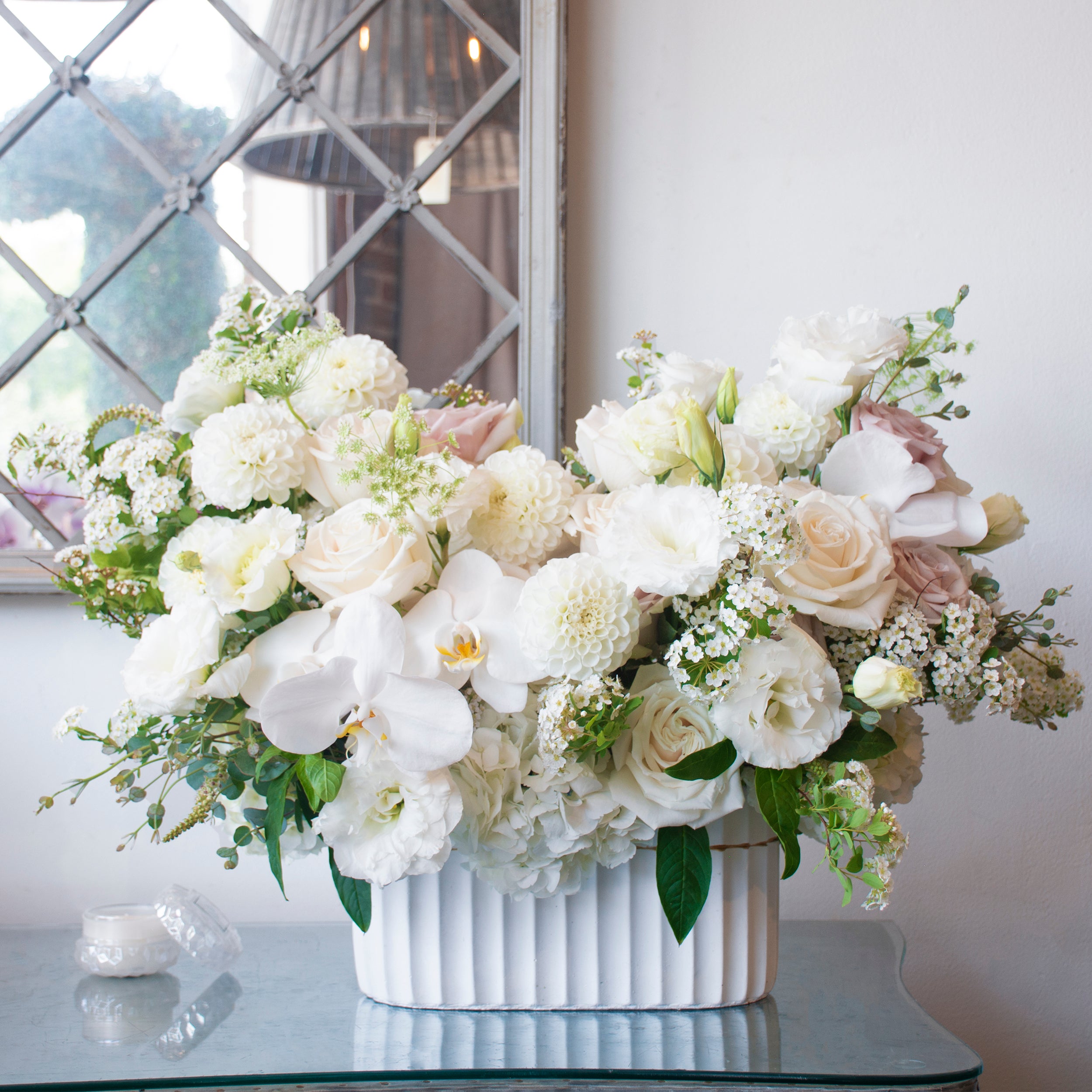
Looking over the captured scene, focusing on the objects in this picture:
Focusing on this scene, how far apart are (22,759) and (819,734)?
0.83 m

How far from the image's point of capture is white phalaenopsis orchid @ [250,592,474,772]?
58 cm

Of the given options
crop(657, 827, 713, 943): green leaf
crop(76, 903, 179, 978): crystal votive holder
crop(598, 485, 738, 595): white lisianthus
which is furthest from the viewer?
crop(76, 903, 179, 978): crystal votive holder

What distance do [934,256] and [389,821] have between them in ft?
2.64

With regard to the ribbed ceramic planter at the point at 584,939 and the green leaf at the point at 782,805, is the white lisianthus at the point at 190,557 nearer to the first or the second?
the ribbed ceramic planter at the point at 584,939

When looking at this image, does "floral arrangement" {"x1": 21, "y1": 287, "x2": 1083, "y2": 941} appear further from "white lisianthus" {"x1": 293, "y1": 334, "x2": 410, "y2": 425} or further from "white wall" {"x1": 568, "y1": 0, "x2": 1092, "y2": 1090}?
"white wall" {"x1": 568, "y1": 0, "x2": 1092, "y2": 1090}

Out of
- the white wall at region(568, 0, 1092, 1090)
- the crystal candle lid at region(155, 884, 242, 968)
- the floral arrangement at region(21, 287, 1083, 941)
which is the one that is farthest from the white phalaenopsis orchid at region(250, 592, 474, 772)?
the white wall at region(568, 0, 1092, 1090)

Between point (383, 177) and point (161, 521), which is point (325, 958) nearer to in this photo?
point (161, 521)

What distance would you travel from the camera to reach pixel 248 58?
1012mm

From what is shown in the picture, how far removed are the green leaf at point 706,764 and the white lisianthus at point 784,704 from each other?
0.04ft

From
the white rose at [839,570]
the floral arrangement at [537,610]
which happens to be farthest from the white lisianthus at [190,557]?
the white rose at [839,570]

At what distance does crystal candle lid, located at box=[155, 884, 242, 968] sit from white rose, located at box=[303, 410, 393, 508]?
42cm

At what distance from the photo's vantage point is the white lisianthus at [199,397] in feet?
2.33

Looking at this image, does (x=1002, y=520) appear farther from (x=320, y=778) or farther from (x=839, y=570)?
(x=320, y=778)

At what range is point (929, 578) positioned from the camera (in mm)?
656
